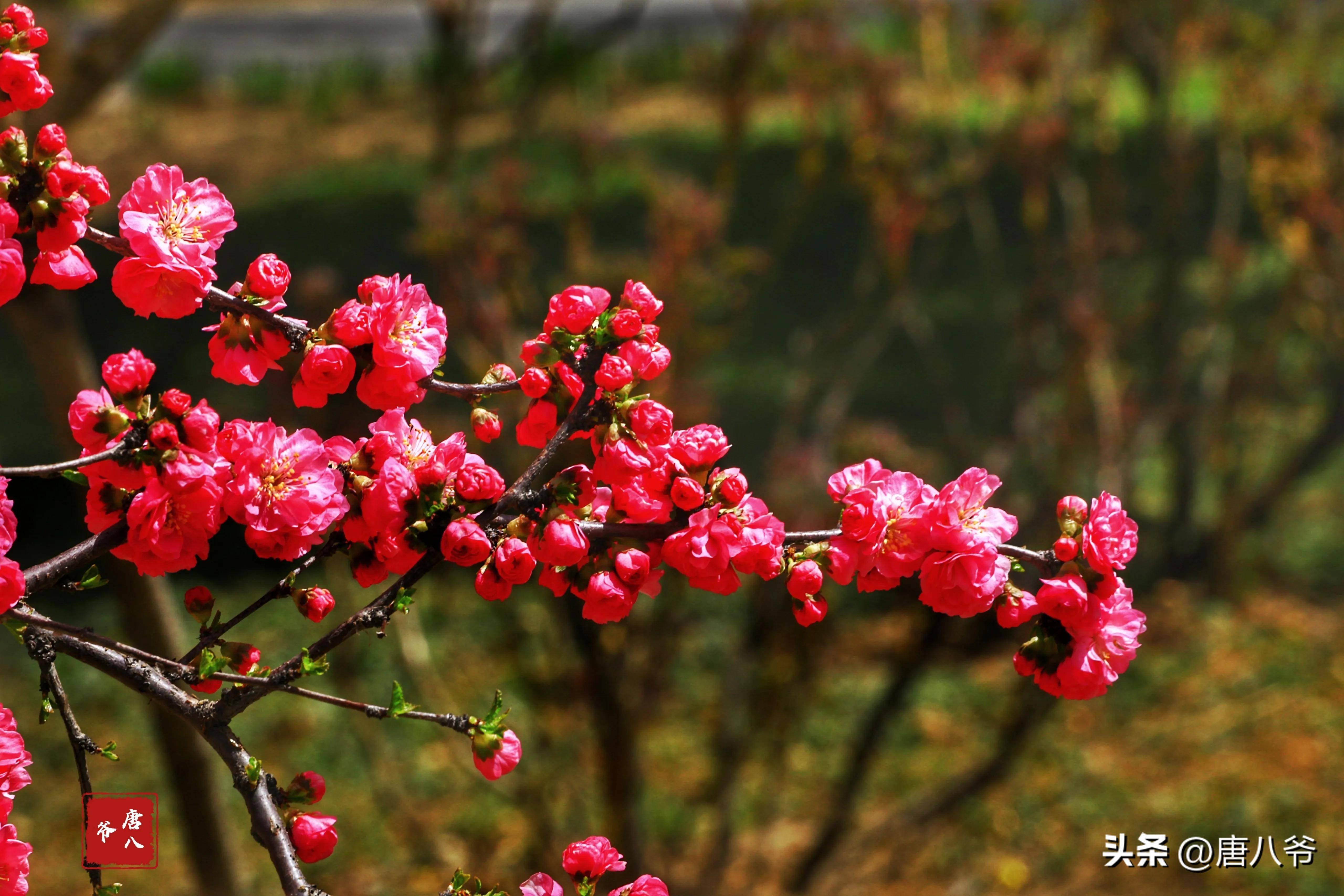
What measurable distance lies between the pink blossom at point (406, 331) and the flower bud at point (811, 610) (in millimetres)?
308

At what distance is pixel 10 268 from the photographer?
2.52 feet

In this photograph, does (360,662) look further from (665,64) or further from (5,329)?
(665,64)

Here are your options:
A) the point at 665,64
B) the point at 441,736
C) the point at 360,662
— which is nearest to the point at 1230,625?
the point at 441,736

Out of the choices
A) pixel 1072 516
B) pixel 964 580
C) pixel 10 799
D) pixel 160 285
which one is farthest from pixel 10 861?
pixel 1072 516

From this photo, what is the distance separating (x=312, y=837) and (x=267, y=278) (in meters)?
0.37

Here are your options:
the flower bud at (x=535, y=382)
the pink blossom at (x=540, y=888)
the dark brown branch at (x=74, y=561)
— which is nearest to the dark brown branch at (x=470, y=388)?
the flower bud at (x=535, y=382)

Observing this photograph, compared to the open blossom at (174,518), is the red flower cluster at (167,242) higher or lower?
higher

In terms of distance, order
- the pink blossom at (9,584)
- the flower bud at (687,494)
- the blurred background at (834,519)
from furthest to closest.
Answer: the blurred background at (834,519) < the flower bud at (687,494) < the pink blossom at (9,584)

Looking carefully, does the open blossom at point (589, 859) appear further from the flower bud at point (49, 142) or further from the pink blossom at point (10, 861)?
the flower bud at point (49, 142)

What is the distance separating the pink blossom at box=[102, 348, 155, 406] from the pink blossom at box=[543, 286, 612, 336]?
0.27 meters

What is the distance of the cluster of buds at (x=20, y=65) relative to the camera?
0.83 m

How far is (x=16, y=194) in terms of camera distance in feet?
2.61

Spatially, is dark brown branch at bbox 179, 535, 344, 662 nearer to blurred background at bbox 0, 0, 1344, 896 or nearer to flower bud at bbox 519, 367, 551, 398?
flower bud at bbox 519, 367, 551, 398

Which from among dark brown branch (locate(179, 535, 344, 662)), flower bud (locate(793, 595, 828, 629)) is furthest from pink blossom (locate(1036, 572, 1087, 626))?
dark brown branch (locate(179, 535, 344, 662))
